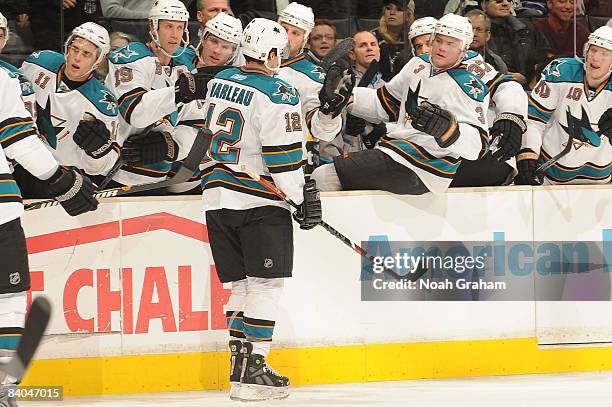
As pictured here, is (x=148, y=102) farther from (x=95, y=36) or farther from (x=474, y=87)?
(x=474, y=87)

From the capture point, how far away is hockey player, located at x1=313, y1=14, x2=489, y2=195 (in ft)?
15.8

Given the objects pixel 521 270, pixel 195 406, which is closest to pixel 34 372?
pixel 195 406

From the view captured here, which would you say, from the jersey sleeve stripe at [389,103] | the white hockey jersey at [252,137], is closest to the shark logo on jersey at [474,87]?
the jersey sleeve stripe at [389,103]

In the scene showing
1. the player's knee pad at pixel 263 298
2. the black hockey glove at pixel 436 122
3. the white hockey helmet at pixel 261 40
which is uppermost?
the white hockey helmet at pixel 261 40

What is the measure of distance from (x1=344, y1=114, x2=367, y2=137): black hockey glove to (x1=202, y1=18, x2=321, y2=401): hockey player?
3.18 feet

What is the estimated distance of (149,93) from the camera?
4723mm

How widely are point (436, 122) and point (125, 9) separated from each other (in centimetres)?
182

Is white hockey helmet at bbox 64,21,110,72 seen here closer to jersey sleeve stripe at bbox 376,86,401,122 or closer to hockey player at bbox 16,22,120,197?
hockey player at bbox 16,22,120,197

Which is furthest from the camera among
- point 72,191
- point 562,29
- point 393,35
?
point 562,29

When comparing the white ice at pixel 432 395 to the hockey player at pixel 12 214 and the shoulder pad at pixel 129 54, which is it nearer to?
the hockey player at pixel 12 214

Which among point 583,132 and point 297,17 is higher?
point 297,17

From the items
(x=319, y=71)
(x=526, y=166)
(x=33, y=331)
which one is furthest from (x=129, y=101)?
(x=33, y=331)

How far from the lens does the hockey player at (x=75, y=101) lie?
472 cm

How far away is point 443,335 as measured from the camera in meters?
4.82
